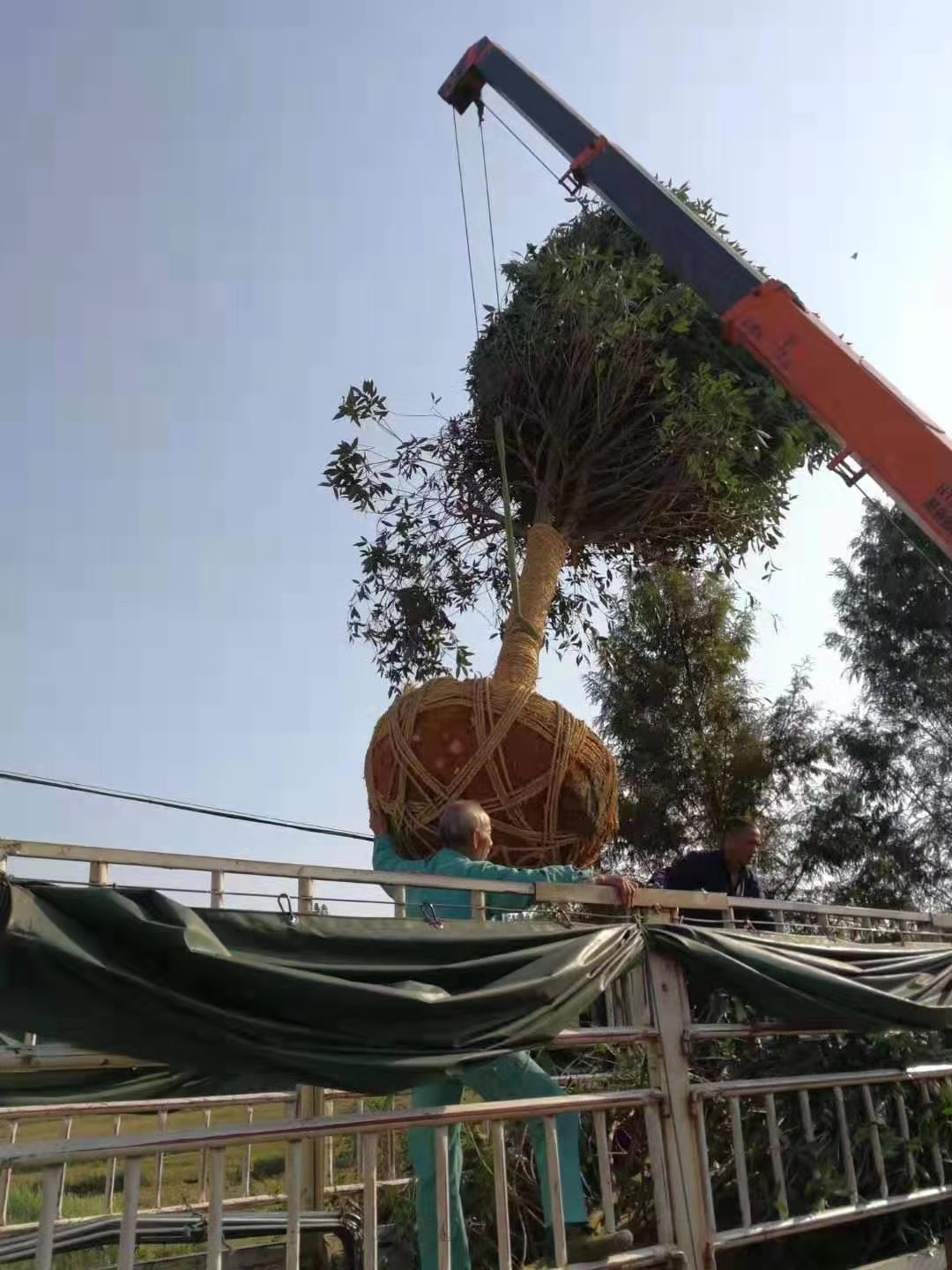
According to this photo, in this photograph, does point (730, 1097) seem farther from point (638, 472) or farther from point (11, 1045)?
point (638, 472)

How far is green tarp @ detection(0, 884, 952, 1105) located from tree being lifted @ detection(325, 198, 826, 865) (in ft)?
3.34

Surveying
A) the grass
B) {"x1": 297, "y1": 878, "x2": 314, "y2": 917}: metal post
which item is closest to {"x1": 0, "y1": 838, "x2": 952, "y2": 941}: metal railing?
{"x1": 297, "y1": 878, "x2": 314, "y2": 917}: metal post

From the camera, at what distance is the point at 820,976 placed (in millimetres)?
3354

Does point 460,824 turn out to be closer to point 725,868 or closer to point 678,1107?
point 678,1107

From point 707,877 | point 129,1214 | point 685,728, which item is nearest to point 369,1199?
Answer: point 129,1214

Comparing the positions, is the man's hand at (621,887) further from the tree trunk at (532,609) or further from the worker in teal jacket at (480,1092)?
→ the tree trunk at (532,609)

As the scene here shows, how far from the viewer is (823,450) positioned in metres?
6.55

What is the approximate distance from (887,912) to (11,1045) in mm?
3391

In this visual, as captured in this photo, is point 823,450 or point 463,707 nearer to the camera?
point 463,707

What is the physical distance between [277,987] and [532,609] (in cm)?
259

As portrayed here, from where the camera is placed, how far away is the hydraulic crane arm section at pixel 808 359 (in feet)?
20.1

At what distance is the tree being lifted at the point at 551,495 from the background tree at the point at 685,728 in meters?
6.56

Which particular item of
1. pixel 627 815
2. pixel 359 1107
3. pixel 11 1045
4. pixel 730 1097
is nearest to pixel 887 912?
pixel 730 1097

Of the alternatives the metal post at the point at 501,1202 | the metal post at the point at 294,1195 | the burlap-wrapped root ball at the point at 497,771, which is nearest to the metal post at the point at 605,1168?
the metal post at the point at 501,1202
